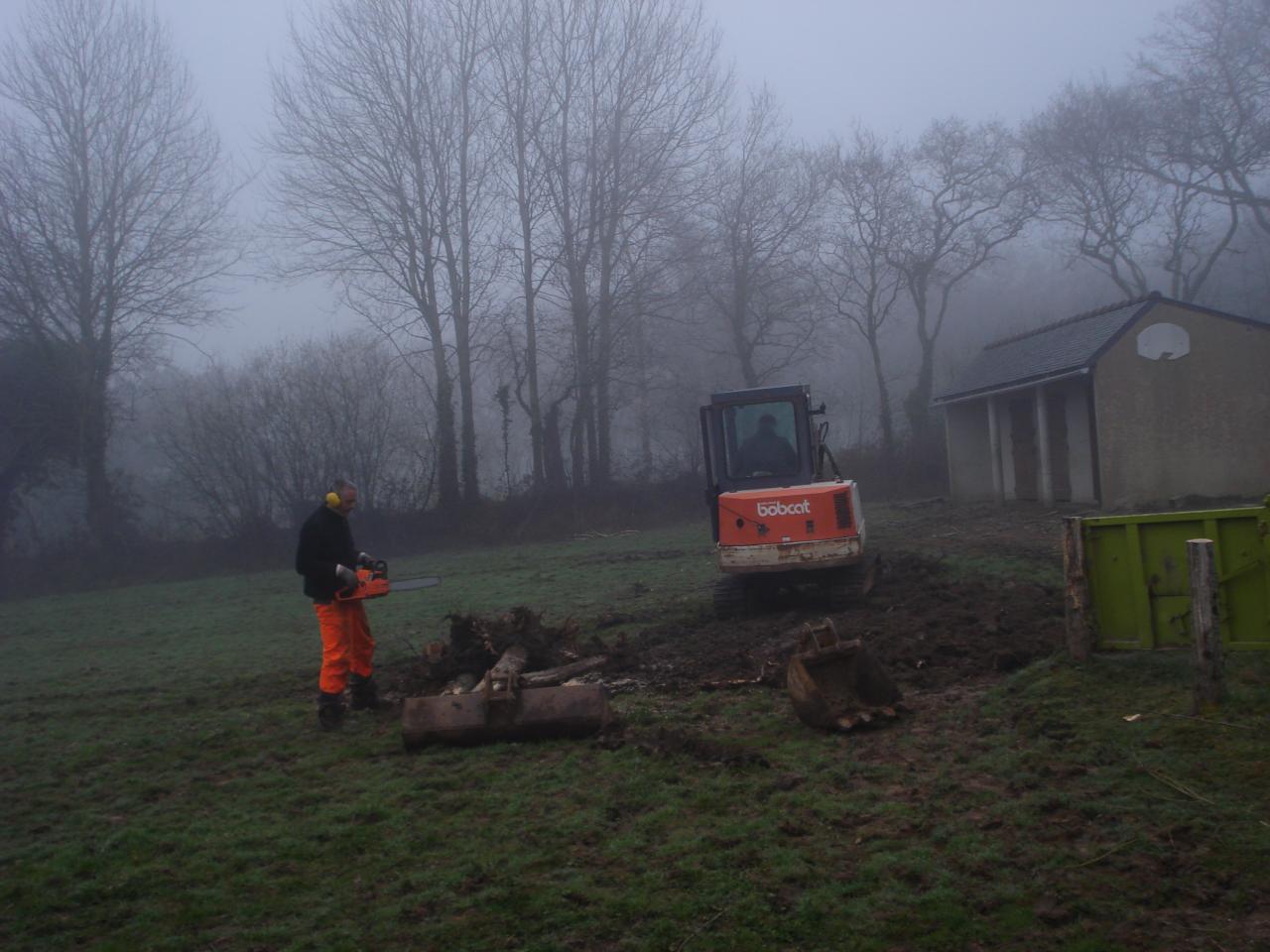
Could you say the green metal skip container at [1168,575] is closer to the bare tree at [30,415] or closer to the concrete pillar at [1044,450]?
the concrete pillar at [1044,450]

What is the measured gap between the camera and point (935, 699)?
23.2 feet

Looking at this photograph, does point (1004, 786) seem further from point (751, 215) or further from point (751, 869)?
point (751, 215)

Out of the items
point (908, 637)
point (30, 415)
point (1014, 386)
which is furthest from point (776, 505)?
point (30, 415)

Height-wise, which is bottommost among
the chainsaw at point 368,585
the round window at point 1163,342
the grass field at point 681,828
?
the grass field at point 681,828

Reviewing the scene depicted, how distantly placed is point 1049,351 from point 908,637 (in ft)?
52.0

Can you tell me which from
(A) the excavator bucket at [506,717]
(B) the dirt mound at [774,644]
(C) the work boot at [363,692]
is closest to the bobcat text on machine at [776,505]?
(B) the dirt mound at [774,644]

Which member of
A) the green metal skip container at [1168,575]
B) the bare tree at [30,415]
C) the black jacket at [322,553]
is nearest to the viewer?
the green metal skip container at [1168,575]

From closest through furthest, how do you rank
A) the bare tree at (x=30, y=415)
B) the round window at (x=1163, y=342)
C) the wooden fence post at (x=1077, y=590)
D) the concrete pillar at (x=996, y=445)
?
the wooden fence post at (x=1077, y=590), the round window at (x=1163, y=342), the concrete pillar at (x=996, y=445), the bare tree at (x=30, y=415)

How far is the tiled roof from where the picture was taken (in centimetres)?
2048

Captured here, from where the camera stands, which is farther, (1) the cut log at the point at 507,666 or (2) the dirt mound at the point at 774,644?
(2) the dirt mound at the point at 774,644

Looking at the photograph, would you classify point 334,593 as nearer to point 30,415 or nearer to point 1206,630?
point 1206,630

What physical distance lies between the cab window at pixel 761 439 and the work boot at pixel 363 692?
521cm

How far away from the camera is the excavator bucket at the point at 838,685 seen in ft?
21.2

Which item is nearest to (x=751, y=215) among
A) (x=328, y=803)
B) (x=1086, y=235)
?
(x=1086, y=235)
